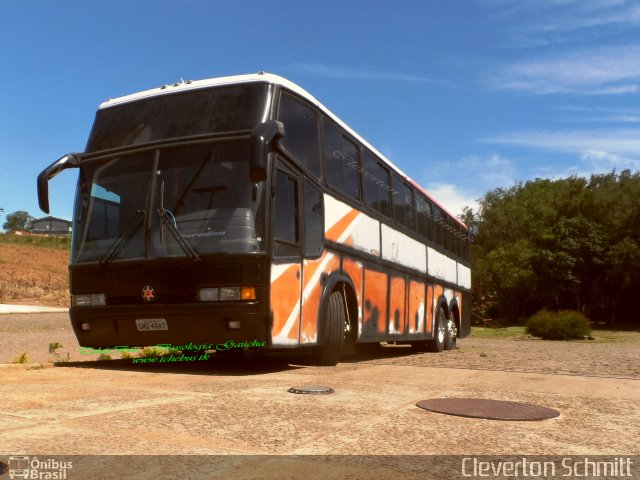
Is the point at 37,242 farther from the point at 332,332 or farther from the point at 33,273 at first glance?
the point at 332,332

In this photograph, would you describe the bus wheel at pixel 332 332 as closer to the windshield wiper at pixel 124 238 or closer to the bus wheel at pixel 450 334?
the windshield wiper at pixel 124 238

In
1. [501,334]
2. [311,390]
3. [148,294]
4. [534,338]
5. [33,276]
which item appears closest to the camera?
[311,390]

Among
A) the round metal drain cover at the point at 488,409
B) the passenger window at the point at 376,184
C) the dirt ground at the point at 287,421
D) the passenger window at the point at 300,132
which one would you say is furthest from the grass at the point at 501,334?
the round metal drain cover at the point at 488,409

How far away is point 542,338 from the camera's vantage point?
31859mm

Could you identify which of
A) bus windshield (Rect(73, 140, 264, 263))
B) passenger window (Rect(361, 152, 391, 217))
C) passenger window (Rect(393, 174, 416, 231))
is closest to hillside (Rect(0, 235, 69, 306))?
passenger window (Rect(393, 174, 416, 231))

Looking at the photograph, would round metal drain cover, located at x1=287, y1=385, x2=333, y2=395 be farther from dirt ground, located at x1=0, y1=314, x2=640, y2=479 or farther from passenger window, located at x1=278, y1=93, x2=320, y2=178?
passenger window, located at x1=278, y1=93, x2=320, y2=178

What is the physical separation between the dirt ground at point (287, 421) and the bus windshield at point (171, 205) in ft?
5.29

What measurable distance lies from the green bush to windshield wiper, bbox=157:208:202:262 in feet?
89.2

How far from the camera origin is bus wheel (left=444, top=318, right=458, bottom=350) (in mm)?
18109

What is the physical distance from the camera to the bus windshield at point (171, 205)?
7836 mm

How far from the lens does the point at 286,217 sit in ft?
27.8

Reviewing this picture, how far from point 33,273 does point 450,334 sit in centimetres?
→ 4292

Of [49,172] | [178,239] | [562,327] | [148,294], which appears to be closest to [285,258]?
[178,239]

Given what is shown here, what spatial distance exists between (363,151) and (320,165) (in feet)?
8.05
